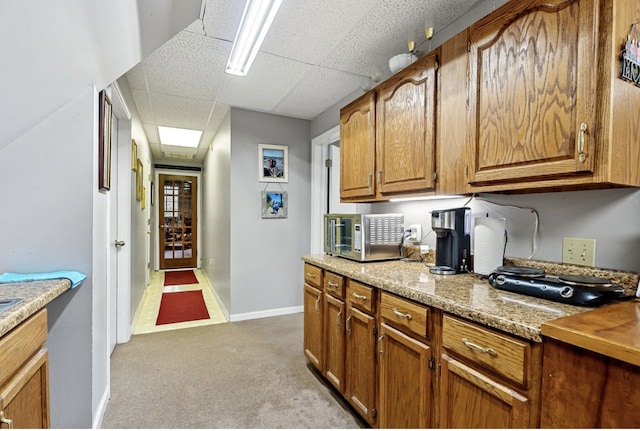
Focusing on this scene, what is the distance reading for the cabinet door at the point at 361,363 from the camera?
1.58 meters

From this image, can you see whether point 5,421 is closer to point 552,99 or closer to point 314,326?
point 314,326

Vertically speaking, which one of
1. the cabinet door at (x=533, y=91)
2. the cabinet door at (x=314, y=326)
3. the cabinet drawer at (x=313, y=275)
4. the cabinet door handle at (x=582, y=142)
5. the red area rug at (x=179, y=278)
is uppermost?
the cabinet door at (x=533, y=91)

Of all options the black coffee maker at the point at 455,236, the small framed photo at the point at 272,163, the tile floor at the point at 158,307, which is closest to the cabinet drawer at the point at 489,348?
the black coffee maker at the point at 455,236

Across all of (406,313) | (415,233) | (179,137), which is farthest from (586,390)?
(179,137)

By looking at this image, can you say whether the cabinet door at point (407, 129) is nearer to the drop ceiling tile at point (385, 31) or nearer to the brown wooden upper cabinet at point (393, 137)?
the brown wooden upper cabinet at point (393, 137)

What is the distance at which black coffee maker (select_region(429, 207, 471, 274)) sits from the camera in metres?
1.65

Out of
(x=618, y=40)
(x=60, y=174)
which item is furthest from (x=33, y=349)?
(x=618, y=40)

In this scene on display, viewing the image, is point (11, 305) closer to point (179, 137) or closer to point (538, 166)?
point (538, 166)

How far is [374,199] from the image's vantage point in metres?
2.16

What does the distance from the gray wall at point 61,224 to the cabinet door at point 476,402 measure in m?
1.65

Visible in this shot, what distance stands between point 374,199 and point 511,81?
1084mm

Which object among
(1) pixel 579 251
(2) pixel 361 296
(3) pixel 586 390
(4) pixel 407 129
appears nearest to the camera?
(3) pixel 586 390

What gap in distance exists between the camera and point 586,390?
2.51 ft

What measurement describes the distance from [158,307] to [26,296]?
3.20 metres
